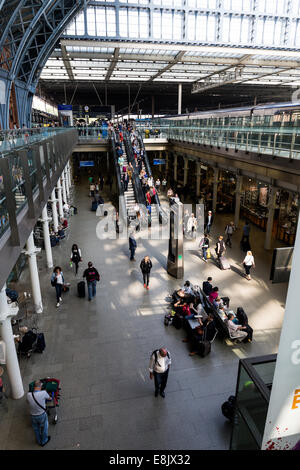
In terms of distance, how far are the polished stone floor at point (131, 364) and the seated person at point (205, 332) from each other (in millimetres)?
373

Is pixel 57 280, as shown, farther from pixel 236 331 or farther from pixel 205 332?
pixel 236 331

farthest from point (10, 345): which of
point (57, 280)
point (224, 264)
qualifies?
point (224, 264)

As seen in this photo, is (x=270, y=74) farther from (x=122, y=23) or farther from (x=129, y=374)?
(x=129, y=374)

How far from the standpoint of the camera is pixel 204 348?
28.5 feet

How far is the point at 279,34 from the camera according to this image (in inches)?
1463

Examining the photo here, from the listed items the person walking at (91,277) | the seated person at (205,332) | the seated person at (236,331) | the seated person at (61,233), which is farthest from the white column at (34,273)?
the seated person at (61,233)

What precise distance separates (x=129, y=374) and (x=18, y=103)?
24.8m

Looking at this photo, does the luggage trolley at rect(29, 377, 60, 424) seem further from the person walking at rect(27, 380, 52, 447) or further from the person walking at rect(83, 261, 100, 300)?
the person walking at rect(83, 261, 100, 300)

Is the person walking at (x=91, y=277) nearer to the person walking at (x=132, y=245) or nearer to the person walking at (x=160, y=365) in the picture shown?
the person walking at (x=132, y=245)

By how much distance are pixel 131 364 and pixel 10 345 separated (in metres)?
2.96

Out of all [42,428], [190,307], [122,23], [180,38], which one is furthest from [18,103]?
[42,428]

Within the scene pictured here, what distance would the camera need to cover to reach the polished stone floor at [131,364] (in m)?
6.50

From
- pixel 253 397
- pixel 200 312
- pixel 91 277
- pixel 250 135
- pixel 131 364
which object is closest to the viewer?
pixel 253 397

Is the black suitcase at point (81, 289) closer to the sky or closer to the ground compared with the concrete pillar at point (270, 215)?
closer to the ground
